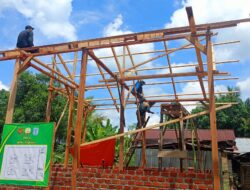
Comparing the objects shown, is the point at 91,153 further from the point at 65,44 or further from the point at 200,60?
the point at 200,60

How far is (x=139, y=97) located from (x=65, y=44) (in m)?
3.84

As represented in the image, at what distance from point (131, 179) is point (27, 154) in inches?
86.3

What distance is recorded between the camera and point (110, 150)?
9.62 meters

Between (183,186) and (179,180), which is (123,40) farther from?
(183,186)

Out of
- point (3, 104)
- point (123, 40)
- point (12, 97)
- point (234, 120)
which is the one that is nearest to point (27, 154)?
point (12, 97)

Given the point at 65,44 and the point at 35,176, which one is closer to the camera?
the point at 35,176

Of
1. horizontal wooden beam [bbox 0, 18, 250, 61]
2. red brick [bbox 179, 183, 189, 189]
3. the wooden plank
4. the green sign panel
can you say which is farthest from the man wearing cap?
red brick [bbox 179, 183, 189, 189]

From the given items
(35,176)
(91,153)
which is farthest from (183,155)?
(91,153)

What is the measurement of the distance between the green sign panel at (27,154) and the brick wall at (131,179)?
2.22ft

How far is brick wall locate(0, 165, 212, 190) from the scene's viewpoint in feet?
16.6

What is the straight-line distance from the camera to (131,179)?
5.57m

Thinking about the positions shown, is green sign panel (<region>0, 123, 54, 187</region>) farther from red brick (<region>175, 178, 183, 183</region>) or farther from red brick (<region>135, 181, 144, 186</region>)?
red brick (<region>175, 178, 183, 183</region>)

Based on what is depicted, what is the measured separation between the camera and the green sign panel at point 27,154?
554 centimetres

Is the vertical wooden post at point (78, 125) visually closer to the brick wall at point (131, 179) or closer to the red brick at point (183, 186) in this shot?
the brick wall at point (131, 179)
